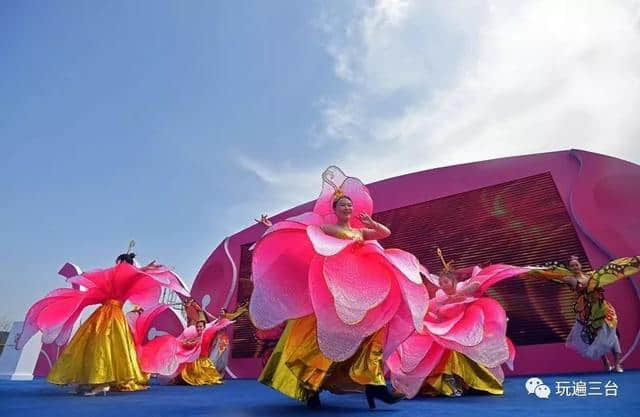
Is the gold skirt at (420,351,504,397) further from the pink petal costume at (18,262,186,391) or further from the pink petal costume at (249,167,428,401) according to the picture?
the pink petal costume at (18,262,186,391)

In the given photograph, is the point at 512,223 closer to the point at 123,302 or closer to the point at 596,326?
the point at 596,326

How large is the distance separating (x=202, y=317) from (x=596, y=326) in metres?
5.55

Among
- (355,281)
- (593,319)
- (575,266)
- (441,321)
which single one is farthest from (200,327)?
(593,319)

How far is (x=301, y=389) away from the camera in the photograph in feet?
8.10

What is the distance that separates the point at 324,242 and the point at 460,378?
6.41 feet

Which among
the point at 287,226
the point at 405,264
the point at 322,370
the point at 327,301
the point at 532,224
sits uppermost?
the point at 532,224

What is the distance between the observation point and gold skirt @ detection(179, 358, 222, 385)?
627 cm

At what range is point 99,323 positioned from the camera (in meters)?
3.95

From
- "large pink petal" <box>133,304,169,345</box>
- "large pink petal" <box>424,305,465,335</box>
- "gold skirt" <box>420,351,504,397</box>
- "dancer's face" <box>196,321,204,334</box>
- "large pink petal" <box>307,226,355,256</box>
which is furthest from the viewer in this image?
"dancer's face" <box>196,321,204,334</box>

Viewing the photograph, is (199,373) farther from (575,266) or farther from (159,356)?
(575,266)

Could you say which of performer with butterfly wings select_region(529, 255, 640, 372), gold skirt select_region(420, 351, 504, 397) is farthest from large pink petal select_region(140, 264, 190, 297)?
performer with butterfly wings select_region(529, 255, 640, 372)

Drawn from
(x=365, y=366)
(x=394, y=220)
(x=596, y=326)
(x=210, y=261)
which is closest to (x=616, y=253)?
(x=596, y=326)

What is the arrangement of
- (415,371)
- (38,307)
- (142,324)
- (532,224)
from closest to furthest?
(415,371) → (38,307) → (142,324) → (532,224)

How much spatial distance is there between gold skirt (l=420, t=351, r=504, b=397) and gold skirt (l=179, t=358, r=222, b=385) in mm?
4089
